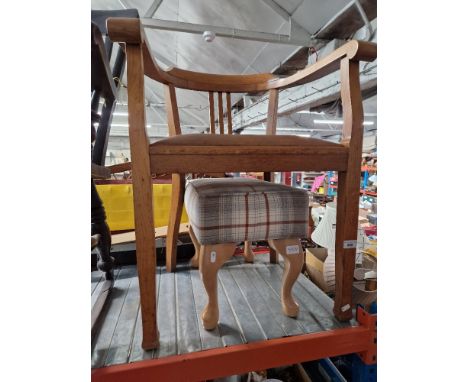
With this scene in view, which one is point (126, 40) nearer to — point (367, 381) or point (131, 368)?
point (131, 368)

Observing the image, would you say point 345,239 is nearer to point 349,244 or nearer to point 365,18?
point 349,244

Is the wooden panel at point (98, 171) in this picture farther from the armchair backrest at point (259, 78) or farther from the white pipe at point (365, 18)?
the white pipe at point (365, 18)

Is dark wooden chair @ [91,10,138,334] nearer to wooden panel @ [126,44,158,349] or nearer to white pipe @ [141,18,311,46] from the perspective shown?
wooden panel @ [126,44,158,349]

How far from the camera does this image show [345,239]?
75 cm

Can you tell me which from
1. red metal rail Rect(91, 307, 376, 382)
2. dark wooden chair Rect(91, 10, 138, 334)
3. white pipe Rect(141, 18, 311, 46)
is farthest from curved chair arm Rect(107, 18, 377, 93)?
white pipe Rect(141, 18, 311, 46)

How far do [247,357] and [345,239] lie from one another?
41 centimetres

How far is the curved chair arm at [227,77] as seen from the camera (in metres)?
0.54

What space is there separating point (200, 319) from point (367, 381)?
0.56 metres

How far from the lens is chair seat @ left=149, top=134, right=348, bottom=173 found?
2.01ft

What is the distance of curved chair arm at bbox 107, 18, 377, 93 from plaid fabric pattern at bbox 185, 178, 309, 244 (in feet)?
1.21

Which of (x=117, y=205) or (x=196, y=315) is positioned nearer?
(x=196, y=315)

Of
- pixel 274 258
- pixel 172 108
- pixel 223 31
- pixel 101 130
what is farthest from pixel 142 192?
pixel 223 31

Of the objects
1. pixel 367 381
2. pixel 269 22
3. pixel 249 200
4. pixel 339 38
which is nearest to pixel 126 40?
pixel 249 200

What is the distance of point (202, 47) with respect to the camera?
3.09 m
